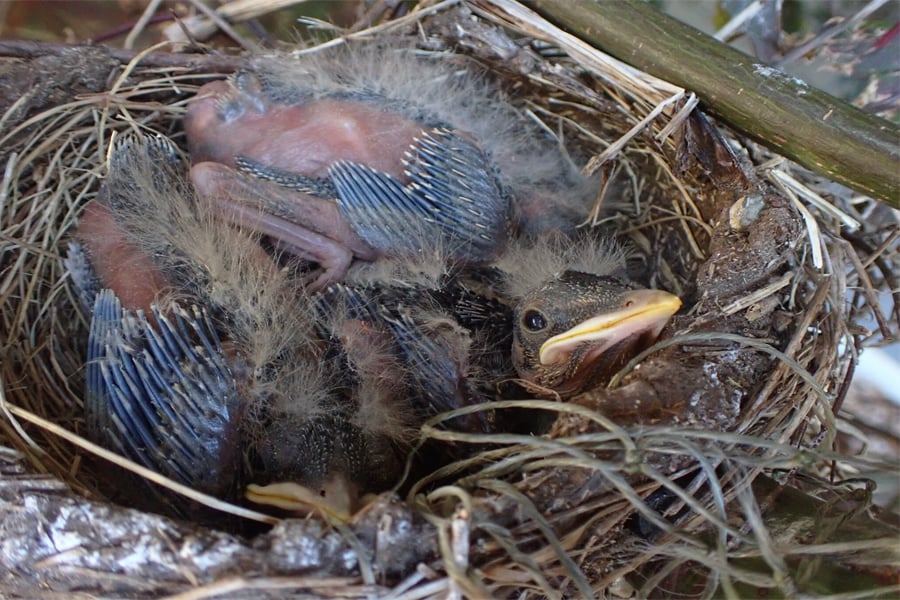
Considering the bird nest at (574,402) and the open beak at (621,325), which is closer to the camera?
the bird nest at (574,402)

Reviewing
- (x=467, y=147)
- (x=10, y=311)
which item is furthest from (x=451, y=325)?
(x=10, y=311)

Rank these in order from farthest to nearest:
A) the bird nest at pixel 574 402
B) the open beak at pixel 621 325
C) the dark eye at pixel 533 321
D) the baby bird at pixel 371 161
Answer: the baby bird at pixel 371 161, the dark eye at pixel 533 321, the open beak at pixel 621 325, the bird nest at pixel 574 402

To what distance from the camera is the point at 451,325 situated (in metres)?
1.02

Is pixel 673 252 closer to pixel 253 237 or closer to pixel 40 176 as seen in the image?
pixel 253 237

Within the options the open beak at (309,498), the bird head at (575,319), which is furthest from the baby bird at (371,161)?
the open beak at (309,498)

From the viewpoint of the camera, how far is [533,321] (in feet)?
3.21

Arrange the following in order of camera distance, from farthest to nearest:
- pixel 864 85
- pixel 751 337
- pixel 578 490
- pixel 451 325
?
pixel 864 85 → pixel 451 325 → pixel 751 337 → pixel 578 490

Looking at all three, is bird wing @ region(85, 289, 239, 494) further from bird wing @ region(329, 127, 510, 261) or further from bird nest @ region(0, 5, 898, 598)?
bird wing @ region(329, 127, 510, 261)

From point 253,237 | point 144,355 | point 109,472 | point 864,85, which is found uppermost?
point 864,85

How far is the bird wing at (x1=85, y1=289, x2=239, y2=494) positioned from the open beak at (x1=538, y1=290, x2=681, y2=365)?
439mm

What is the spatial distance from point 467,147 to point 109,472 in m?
0.73

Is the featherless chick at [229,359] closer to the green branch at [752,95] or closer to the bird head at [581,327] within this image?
the bird head at [581,327]

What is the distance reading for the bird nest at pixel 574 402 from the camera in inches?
26.2

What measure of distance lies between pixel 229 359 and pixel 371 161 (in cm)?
42
